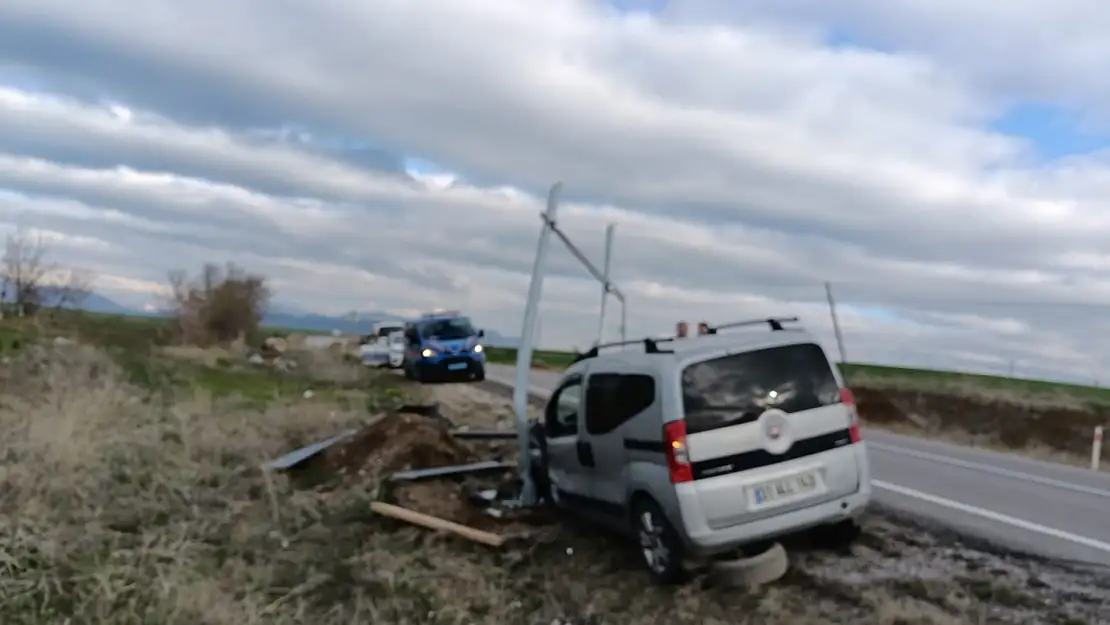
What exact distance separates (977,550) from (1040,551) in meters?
0.53

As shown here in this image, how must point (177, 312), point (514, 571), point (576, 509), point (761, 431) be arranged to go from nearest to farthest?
point (761, 431)
point (514, 571)
point (576, 509)
point (177, 312)

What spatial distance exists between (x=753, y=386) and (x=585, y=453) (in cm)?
200

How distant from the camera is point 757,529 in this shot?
7363mm

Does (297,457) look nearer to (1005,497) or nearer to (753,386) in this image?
(753,386)

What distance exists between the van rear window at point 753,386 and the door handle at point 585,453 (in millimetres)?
1645

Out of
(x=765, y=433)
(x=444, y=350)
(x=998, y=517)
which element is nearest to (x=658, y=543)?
(x=765, y=433)

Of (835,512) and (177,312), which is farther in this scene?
(177,312)

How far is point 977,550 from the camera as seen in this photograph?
28.9 ft

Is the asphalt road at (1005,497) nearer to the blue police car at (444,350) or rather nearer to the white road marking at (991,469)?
the white road marking at (991,469)

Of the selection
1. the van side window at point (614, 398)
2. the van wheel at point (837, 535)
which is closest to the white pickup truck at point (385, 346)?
the van side window at point (614, 398)

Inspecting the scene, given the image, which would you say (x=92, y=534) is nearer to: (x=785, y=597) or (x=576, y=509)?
(x=576, y=509)

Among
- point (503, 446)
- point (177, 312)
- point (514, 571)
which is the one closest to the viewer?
point (514, 571)

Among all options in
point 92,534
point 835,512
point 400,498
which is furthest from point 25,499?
point 835,512

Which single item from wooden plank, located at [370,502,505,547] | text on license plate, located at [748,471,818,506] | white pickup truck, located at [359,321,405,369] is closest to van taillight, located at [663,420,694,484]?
text on license plate, located at [748,471,818,506]
